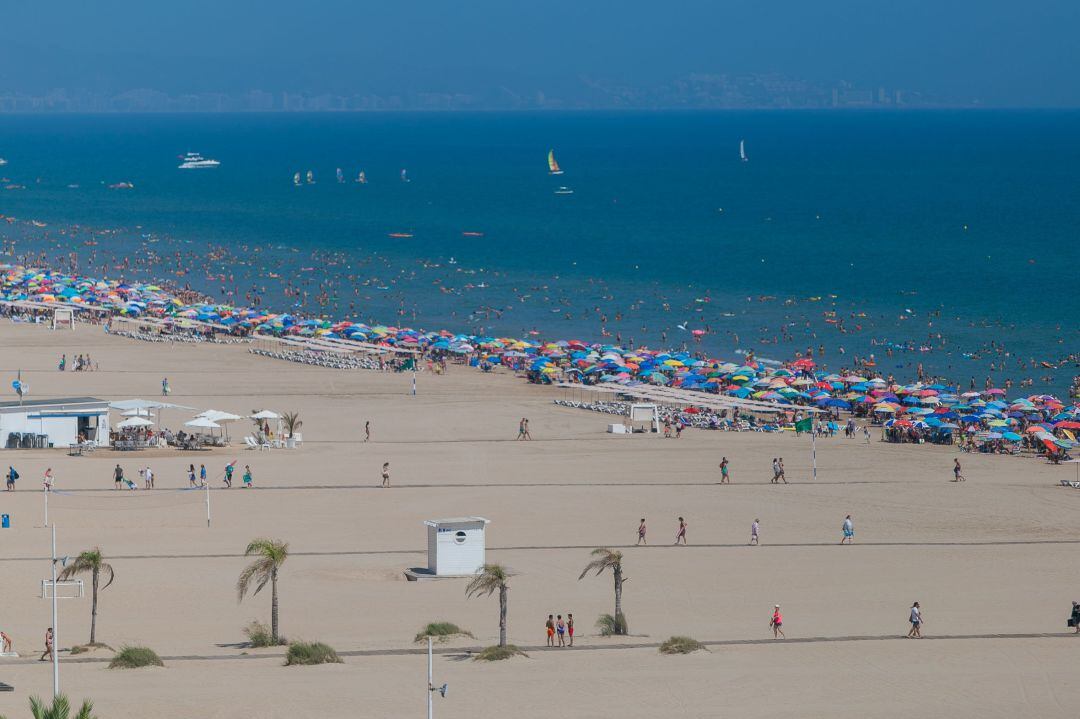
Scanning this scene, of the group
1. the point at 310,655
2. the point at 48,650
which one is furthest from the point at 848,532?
the point at 48,650

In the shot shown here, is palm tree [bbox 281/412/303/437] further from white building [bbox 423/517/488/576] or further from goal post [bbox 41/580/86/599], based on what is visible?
goal post [bbox 41/580/86/599]

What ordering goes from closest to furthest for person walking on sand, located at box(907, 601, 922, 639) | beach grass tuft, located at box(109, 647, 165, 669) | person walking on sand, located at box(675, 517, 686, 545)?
beach grass tuft, located at box(109, 647, 165, 669) < person walking on sand, located at box(907, 601, 922, 639) < person walking on sand, located at box(675, 517, 686, 545)

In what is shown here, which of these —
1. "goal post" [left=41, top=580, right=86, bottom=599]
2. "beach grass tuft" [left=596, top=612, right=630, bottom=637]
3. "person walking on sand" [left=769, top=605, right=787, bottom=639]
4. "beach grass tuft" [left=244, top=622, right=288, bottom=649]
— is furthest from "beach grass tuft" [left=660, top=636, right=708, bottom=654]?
"goal post" [left=41, top=580, right=86, bottom=599]

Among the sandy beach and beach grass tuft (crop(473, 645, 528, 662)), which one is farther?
beach grass tuft (crop(473, 645, 528, 662))

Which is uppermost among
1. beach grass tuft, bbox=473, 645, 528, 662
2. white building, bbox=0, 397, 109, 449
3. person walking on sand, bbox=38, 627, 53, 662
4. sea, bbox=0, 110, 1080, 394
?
sea, bbox=0, 110, 1080, 394

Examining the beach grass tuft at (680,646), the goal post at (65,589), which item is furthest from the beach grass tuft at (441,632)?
the goal post at (65,589)

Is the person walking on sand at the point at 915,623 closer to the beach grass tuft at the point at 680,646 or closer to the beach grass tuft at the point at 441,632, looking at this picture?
the beach grass tuft at the point at 680,646
